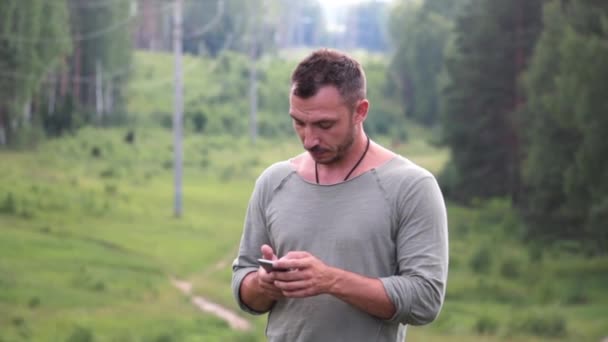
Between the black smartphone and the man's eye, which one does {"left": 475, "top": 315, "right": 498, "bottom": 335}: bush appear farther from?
the black smartphone

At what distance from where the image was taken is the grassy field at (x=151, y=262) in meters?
17.1

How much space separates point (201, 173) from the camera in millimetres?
32969

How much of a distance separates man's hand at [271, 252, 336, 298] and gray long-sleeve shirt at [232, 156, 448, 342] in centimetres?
17

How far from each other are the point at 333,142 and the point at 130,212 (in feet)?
73.3

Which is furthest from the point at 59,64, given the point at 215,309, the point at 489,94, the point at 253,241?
the point at 253,241

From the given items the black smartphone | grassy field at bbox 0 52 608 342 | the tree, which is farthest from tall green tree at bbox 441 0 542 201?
the black smartphone

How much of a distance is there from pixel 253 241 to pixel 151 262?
751 inches

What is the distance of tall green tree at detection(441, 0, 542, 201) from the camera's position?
3100 cm

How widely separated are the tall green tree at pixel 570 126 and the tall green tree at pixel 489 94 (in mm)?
4295

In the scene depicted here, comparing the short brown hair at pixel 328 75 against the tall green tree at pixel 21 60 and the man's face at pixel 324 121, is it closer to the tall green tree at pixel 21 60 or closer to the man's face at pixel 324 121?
the man's face at pixel 324 121

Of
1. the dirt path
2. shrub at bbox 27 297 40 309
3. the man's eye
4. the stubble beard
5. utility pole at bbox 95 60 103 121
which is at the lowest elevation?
the dirt path

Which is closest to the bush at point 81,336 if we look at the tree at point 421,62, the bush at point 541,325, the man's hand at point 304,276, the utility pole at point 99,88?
the bush at point 541,325

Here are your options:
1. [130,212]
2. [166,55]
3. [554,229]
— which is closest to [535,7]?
[554,229]

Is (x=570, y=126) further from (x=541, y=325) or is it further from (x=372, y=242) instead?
(x=372, y=242)
